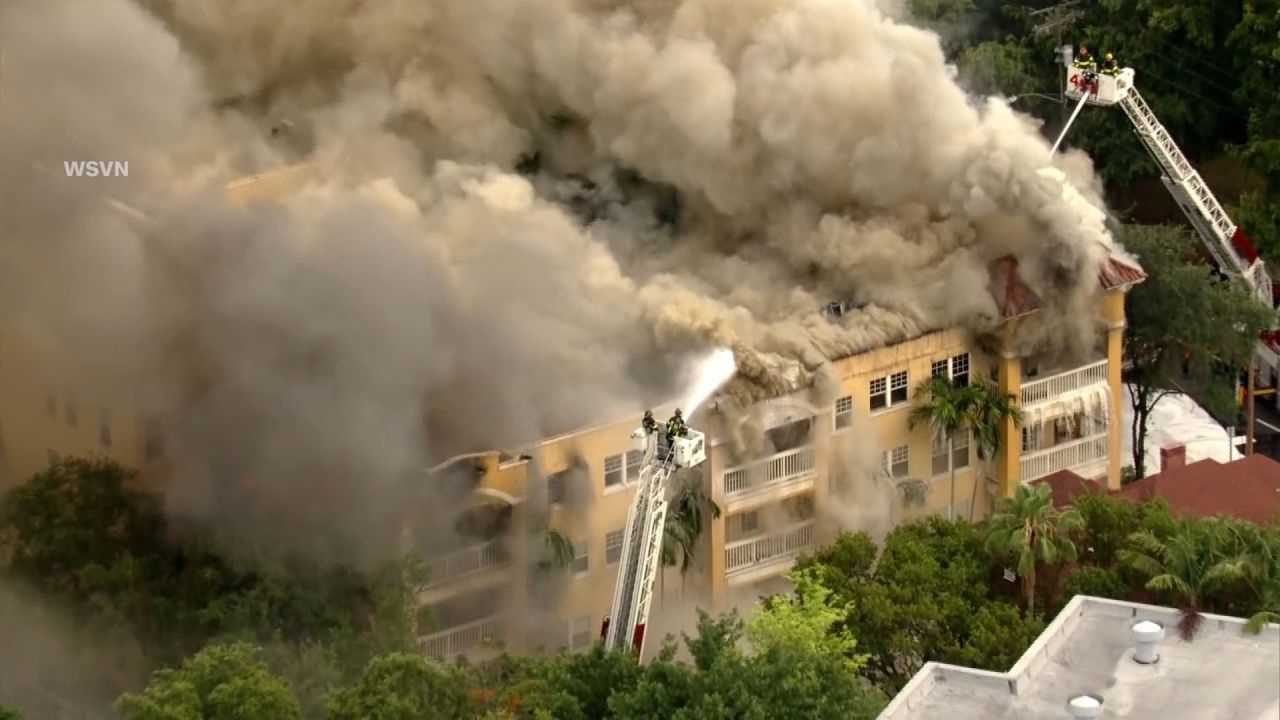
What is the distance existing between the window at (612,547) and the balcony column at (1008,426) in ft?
26.9

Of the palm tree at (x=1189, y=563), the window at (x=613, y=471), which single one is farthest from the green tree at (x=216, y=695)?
the palm tree at (x=1189, y=563)

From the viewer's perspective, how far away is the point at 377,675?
110 ft

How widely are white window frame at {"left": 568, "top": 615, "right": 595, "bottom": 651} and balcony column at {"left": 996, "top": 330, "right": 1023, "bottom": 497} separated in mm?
8880

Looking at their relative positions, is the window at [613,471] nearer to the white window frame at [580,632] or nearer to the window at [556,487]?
the window at [556,487]

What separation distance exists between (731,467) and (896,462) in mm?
4084

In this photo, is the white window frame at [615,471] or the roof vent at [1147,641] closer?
the roof vent at [1147,641]

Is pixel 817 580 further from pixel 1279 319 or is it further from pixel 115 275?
pixel 1279 319

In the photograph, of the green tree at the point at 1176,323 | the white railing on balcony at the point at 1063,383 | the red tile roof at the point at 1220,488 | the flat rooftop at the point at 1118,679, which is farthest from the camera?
the green tree at the point at 1176,323

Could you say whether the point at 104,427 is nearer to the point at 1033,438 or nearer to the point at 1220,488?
the point at 1033,438

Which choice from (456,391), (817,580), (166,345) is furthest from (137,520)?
(817,580)

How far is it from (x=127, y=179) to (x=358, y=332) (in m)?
5.13

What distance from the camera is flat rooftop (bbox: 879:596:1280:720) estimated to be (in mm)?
30984

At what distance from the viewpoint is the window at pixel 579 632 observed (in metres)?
41.4

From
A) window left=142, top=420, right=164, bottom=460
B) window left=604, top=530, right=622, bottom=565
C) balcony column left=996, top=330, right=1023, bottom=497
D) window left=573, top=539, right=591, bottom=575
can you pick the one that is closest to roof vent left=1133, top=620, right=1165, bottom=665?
window left=604, top=530, right=622, bottom=565
